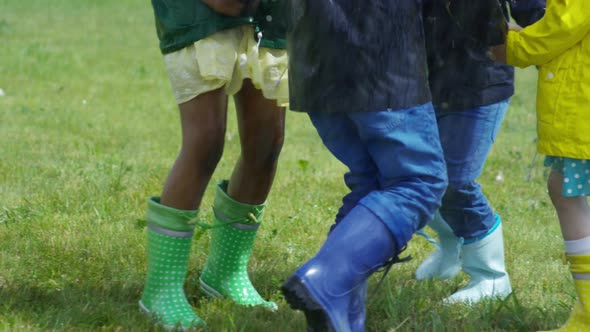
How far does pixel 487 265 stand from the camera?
341 centimetres

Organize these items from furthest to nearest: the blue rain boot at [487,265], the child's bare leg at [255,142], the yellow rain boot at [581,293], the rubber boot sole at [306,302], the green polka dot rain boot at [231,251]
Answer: the blue rain boot at [487,265], the green polka dot rain boot at [231,251], the child's bare leg at [255,142], the yellow rain boot at [581,293], the rubber boot sole at [306,302]

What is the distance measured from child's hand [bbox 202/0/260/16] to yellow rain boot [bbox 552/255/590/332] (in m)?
1.21

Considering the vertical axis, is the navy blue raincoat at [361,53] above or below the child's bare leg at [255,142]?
above

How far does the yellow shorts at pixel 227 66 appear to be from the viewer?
9.40 feet

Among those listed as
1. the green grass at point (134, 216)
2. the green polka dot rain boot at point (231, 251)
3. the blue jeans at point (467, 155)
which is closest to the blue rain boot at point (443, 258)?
the green grass at point (134, 216)

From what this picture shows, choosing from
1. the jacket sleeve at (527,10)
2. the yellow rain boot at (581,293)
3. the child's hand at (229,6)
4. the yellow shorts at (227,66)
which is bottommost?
the yellow rain boot at (581,293)

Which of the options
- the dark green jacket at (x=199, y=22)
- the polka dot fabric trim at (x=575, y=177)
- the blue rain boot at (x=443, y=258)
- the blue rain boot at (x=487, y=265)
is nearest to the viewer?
the polka dot fabric trim at (x=575, y=177)

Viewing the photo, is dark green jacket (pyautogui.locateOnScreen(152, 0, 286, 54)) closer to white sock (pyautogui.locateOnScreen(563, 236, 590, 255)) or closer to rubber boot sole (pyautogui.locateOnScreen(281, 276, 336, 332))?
rubber boot sole (pyautogui.locateOnScreen(281, 276, 336, 332))

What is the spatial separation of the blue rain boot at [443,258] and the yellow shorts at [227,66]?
3.16ft

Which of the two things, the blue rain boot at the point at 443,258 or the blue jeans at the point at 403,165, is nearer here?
the blue jeans at the point at 403,165

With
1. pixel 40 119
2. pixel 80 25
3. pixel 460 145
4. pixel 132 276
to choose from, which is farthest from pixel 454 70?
pixel 80 25

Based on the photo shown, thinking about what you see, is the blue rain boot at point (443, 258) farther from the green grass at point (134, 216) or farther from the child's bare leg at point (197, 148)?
the child's bare leg at point (197, 148)

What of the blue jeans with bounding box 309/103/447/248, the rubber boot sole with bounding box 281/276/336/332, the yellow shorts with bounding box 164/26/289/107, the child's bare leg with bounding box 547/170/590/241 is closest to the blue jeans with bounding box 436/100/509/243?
the child's bare leg with bounding box 547/170/590/241

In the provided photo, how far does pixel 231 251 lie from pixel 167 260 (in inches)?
13.6
